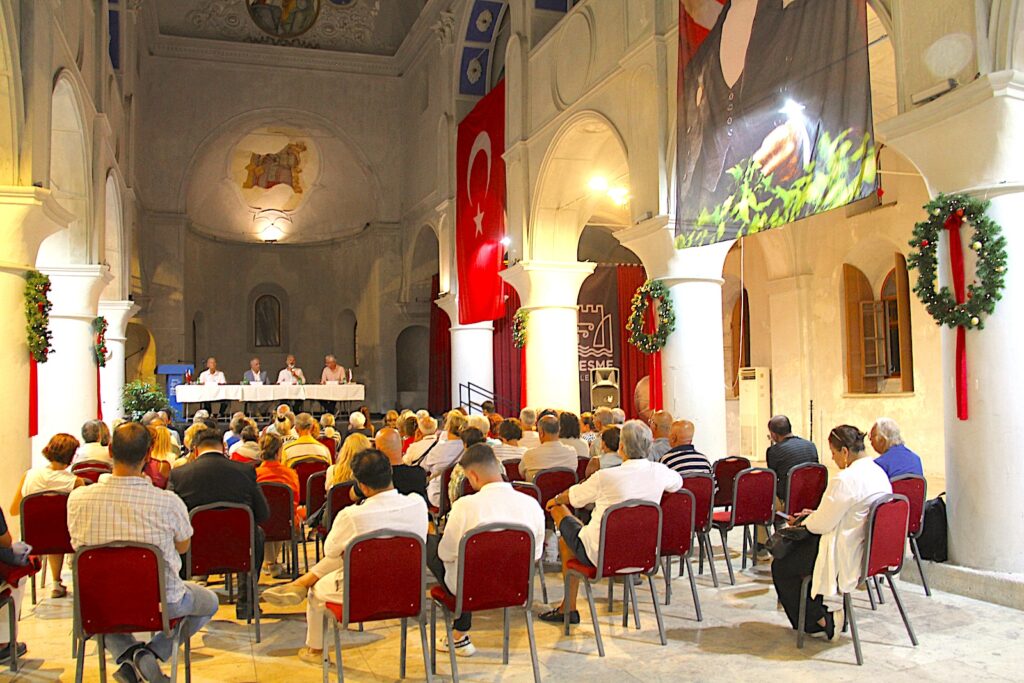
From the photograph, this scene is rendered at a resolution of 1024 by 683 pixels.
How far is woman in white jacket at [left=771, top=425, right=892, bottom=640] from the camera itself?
4574 mm

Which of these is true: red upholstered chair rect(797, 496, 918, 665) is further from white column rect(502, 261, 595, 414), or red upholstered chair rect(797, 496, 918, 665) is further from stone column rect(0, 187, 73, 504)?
white column rect(502, 261, 595, 414)

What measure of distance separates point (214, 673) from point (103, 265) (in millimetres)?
8677

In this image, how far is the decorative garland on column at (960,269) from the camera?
5641 mm

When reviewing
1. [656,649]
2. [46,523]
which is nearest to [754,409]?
[656,649]

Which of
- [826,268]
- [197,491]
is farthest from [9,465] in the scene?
[826,268]

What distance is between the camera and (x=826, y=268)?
519 inches

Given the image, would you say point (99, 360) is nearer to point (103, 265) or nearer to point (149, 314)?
point (103, 265)

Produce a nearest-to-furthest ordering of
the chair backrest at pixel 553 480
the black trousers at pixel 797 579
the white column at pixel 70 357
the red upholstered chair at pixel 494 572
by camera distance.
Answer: the red upholstered chair at pixel 494 572, the black trousers at pixel 797 579, the chair backrest at pixel 553 480, the white column at pixel 70 357

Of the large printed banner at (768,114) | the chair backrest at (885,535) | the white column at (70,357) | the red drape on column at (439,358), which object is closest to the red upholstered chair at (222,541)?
the chair backrest at (885,535)

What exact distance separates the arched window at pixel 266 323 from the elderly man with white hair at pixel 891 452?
20486 mm

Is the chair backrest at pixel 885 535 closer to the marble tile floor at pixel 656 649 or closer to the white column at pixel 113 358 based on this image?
the marble tile floor at pixel 656 649

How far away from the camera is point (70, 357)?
1128 centimetres

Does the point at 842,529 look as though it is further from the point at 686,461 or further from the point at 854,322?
the point at 854,322

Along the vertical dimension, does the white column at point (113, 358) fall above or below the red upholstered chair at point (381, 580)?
above
